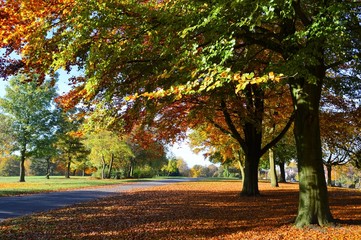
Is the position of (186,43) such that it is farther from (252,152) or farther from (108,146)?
(108,146)

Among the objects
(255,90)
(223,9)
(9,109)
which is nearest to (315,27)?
(223,9)

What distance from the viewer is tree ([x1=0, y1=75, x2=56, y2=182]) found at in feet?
119

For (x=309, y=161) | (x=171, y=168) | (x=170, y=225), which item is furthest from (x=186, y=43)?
(x=171, y=168)

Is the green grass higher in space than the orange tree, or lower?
lower

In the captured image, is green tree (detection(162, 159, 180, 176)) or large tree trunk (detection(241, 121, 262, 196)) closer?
large tree trunk (detection(241, 121, 262, 196))

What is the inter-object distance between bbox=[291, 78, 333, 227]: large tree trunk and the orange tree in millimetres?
28

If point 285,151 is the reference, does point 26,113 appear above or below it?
above

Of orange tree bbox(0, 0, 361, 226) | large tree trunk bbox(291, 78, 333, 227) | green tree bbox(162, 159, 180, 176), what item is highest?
orange tree bbox(0, 0, 361, 226)

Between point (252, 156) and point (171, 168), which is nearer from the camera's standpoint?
point (252, 156)

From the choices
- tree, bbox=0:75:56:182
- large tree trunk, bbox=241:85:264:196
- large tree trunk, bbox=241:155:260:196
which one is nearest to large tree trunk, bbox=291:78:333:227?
large tree trunk, bbox=241:85:264:196

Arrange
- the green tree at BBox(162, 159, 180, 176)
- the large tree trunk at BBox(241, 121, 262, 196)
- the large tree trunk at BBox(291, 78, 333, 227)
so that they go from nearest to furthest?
the large tree trunk at BBox(291, 78, 333, 227), the large tree trunk at BBox(241, 121, 262, 196), the green tree at BBox(162, 159, 180, 176)

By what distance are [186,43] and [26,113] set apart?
3434 centimetres

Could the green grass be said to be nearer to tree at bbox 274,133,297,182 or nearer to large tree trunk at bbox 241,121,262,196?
large tree trunk at bbox 241,121,262,196

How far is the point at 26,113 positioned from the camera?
36.7 metres
